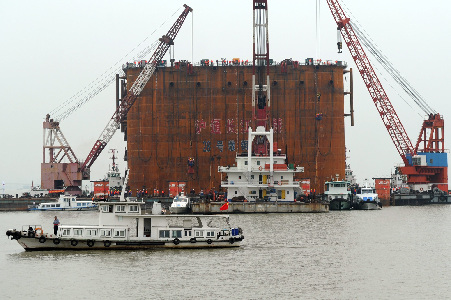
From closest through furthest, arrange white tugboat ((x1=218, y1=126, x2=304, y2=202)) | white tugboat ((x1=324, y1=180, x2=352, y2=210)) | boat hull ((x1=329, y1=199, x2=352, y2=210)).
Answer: white tugboat ((x1=218, y1=126, x2=304, y2=202)), boat hull ((x1=329, y1=199, x2=352, y2=210)), white tugboat ((x1=324, y1=180, x2=352, y2=210))

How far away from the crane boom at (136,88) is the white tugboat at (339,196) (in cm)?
4490

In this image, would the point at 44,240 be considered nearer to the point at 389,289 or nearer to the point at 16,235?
the point at 16,235

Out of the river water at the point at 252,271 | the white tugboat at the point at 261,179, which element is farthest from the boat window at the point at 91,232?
the white tugboat at the point at 261,179

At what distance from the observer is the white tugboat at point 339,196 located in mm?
139500

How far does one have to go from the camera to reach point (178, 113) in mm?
163875

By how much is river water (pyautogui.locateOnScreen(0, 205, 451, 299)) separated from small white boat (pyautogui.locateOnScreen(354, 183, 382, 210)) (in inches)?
2351

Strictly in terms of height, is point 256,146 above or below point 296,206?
above

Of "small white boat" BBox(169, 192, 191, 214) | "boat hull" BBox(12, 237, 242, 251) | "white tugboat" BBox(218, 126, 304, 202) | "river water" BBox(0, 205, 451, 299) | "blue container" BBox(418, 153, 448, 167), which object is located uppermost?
"blue container" BBox(418, 153, 448, 167)

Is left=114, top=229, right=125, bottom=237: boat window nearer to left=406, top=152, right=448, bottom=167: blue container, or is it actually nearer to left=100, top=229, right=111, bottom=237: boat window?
left=100, top=229, right=111, bottom=237: boat window

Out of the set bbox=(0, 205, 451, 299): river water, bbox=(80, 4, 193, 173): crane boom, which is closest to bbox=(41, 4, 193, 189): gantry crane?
bbox=(80, 4, 193, 173): crane boom

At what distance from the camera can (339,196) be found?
466ft

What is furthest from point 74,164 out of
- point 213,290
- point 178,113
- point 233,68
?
point 213,290

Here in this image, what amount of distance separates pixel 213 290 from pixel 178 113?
115 m

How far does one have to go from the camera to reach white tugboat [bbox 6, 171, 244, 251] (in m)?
67.9
